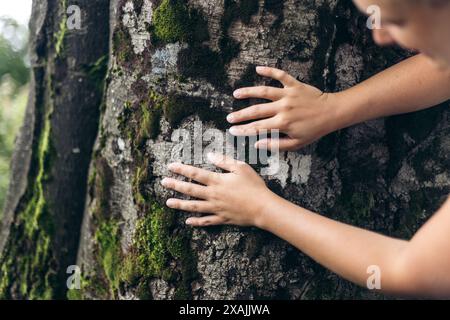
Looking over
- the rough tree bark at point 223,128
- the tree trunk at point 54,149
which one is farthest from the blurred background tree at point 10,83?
the rough tree bark at point 223,128

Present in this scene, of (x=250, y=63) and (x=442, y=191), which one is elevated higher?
(x=250, y=63)

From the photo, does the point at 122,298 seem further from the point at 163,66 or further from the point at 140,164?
the point at 163,66

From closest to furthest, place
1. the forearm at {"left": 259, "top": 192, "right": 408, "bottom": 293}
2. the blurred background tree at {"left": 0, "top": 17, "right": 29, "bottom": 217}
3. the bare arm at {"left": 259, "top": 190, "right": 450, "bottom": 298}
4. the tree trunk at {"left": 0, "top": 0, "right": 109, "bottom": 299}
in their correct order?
the bare arm at {"left": 259, "top": 190, "right": 450, "bottom": 298} < the forearm at {"left": 259, "top": 192, "right": 408, "bottom": 293} < the tree trunk at {"left": 0, "top": 0, "right": 109, "bottom": 299} < the blurred background tree at {"left": 0, "top": 17, "right": 29, "bottom": 217}

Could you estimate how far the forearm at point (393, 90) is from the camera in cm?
239

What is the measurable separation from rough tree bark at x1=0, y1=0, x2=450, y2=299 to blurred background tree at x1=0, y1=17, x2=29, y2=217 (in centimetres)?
727

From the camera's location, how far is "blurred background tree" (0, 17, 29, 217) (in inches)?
375

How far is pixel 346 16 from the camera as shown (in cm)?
250

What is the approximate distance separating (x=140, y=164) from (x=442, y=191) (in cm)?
163

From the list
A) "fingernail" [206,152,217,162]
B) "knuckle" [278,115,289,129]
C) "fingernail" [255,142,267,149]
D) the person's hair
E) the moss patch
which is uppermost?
the moss patch

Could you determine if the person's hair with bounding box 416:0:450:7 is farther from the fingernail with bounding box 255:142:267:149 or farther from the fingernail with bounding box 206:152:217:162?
the fingernail with bounding box 206:152:217:162

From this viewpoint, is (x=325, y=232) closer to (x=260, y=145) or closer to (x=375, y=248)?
(x=375, y=248)

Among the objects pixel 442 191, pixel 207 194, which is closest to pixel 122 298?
pixel 207 194

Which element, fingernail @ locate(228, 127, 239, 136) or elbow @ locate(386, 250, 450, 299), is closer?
elbow @ locate(386, 250, 450, 299)

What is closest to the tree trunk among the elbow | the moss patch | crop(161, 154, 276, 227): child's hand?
the moss patch
